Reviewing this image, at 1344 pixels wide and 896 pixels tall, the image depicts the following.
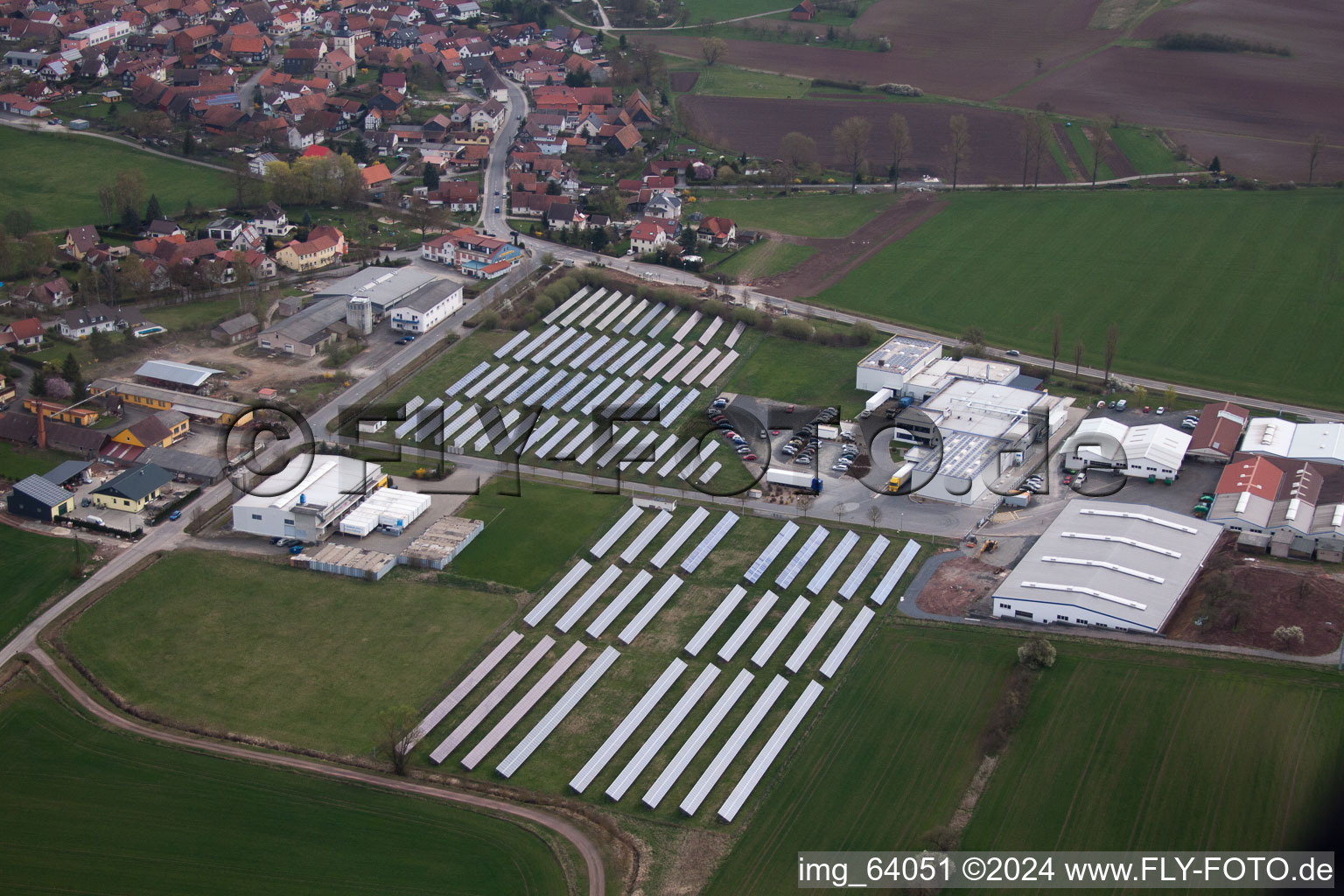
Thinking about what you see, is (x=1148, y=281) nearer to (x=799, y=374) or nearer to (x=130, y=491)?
(x=799, y=374)

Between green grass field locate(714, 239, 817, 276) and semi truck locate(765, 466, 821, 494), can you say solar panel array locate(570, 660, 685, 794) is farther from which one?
green grass field locate(714, 239, 817, 276)

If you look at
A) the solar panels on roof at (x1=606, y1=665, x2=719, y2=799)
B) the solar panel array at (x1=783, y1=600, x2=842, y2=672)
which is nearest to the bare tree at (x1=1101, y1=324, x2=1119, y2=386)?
the solar panel array at (x1=783, y1=600, x2=842, y2=672)

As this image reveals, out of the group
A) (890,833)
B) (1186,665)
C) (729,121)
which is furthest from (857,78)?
(890,833)

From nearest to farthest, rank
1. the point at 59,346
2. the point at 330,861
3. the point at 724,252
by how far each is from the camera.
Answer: the point at 330,861
the point at 59,346
the point at 724,252

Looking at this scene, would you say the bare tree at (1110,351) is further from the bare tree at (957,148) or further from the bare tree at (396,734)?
the bare tree at (396,734)

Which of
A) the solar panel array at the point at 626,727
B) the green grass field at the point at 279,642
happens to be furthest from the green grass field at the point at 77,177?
the solar panel array at the point at 626,727

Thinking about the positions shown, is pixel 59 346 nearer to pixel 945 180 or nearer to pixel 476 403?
pixel 476 403

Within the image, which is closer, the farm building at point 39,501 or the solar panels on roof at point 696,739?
the solar panels on roof at point 696,739
